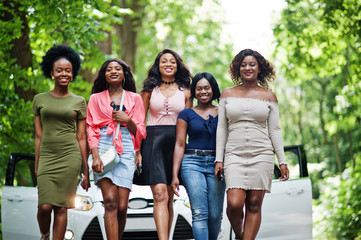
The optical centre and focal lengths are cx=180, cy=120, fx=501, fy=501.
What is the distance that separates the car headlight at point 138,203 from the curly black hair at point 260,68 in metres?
1.77

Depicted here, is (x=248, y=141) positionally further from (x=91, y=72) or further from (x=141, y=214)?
(x=91, y=72)

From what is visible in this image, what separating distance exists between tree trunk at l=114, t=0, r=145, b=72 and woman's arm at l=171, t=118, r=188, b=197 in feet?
35.6

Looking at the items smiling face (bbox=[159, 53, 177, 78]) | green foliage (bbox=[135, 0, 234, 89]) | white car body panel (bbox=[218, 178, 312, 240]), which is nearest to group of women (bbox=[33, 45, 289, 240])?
smiling face (bbox=[159, 53, 177, 78])

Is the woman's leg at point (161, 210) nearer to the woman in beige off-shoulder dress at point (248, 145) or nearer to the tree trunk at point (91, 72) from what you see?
the woman in beige off-shoulder dress at point (248, 145)

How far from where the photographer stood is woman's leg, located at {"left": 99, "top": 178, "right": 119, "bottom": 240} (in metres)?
4.82

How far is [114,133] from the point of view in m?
5.00

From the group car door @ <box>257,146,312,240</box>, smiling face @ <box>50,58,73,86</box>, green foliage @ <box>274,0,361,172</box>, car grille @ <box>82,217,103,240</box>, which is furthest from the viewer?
green foliage @ <box>274,0,361,172</box>

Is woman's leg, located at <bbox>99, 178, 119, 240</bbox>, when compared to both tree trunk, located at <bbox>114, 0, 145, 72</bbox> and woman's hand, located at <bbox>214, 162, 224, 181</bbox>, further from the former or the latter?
tree trunk, located at <bbox>114, 0, 145, 72</bbox>

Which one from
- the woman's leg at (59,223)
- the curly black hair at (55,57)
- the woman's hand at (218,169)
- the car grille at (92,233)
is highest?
the curly black hair at (55,57)

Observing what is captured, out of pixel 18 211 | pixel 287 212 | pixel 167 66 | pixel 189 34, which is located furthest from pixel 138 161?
pixel 189 34

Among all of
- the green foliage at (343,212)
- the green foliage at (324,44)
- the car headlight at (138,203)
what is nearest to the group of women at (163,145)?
the car headlight at (138,203)

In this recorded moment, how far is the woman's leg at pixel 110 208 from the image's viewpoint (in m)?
4.82

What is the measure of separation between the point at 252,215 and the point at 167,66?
190 centimetres

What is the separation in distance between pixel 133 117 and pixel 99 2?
3.53 metres
